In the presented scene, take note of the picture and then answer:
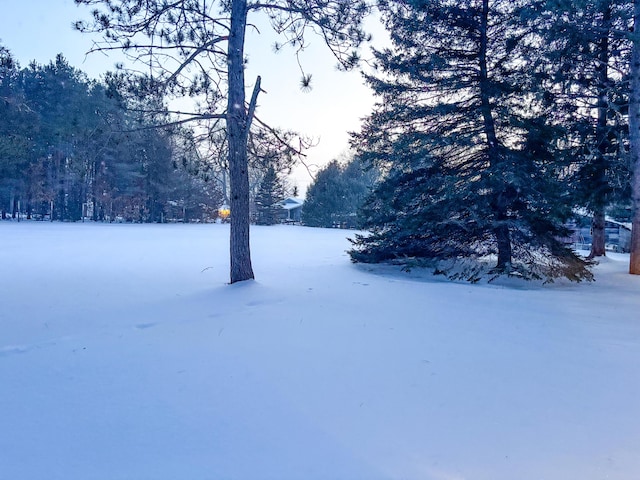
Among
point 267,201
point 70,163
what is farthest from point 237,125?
point 70,163

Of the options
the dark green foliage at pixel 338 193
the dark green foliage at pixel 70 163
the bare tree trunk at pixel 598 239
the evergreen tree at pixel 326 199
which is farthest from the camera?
the evergreen tree at pixel 326 199

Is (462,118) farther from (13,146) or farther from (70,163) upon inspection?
(70,163)

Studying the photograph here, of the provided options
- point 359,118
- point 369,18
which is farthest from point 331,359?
point 359,118

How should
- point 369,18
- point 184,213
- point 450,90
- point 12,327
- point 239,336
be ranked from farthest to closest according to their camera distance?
point 184,213, point 450,90, point 369,18, point 12,327, point 239,336

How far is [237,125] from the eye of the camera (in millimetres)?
6270

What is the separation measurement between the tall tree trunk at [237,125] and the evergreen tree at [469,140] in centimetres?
298

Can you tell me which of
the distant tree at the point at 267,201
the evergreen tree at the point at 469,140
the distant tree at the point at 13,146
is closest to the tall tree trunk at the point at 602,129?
the evergreen tree at the point at 469,140

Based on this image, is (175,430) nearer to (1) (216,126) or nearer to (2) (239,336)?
(2) (239,336)

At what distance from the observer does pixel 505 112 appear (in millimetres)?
7797

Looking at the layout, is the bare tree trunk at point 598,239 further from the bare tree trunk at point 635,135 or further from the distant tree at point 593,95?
the bare tree trunk at point 635,135

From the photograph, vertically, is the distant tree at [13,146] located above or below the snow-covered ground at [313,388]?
above

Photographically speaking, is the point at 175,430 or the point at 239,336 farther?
the point at 239,336

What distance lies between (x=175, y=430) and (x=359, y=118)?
8.62 m

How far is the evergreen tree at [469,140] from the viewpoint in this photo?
7648 millimetres
